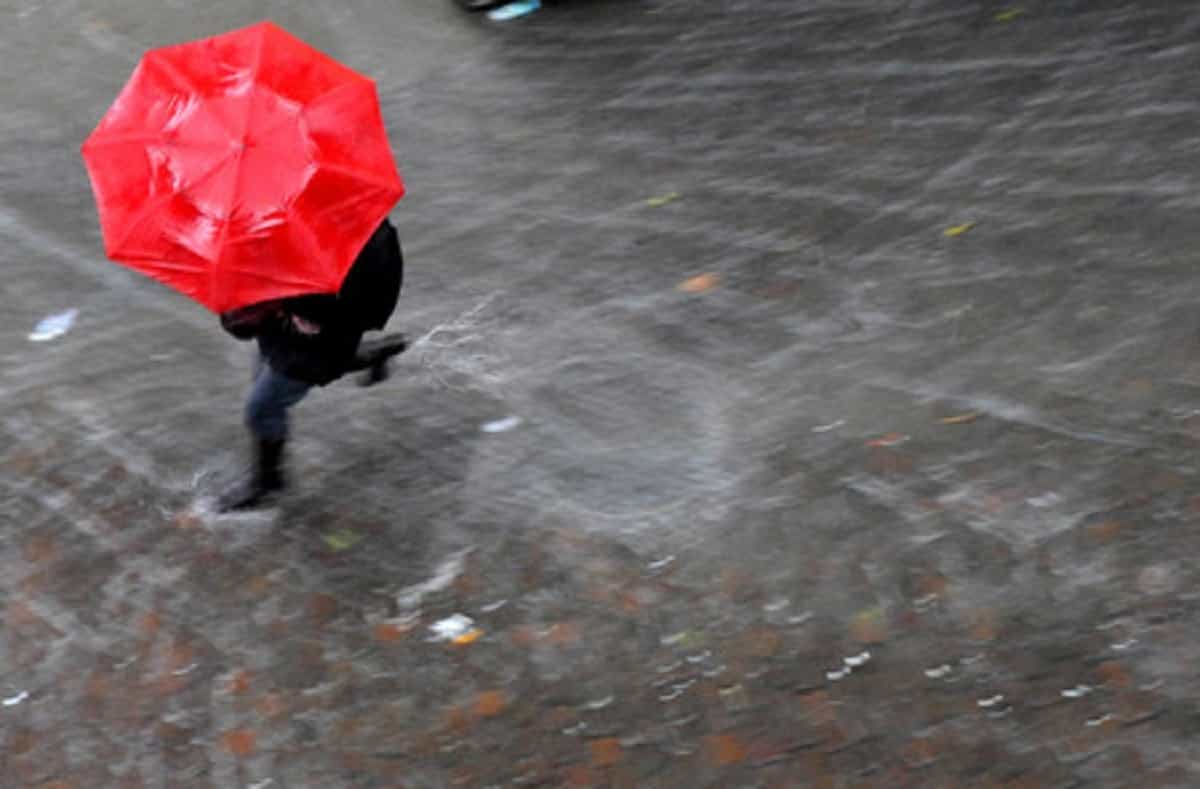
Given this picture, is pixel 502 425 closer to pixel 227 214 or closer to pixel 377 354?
pixel 377 354

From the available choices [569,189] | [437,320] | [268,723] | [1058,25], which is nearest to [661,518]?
[268,723]

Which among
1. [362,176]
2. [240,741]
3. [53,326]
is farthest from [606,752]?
[53,326]

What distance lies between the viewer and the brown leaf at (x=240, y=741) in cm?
405

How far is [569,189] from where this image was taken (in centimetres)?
720

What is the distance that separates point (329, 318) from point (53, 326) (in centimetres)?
258

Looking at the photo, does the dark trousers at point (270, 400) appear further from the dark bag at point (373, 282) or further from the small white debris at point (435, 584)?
the small white debris at point (435, 584)

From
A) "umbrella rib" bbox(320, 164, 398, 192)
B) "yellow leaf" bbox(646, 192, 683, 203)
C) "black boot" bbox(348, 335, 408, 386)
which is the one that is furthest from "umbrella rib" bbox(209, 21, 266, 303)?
"yellow leaf" bbox(646, 192, 683, 203)

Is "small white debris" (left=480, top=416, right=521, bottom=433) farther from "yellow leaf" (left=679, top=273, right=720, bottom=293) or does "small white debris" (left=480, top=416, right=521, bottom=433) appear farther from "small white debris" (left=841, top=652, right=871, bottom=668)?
"small white debris" (left=841, top=652, right=871, bottom=668)

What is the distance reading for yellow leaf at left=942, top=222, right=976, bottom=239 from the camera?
20.2ft

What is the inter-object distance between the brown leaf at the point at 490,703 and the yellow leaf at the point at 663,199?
3397 millimetres

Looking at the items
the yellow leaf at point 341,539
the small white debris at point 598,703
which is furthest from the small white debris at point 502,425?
the small white debris at point 598,703

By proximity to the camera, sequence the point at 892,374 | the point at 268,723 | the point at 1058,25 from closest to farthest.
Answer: the point at 268,723, the point at 892,374, the point at 1058,25

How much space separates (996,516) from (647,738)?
1.40 m

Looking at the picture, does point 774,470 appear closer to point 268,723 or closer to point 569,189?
point 268,723
